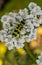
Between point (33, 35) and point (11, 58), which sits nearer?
point (33, 35)

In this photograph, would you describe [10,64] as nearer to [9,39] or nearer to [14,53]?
[14,53]

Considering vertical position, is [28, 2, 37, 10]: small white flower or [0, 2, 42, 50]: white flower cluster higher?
[28, 2, 37, 10]: small white flower

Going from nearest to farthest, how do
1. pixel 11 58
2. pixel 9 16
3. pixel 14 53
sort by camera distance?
pixel 9 16 < pixel 14 53 < pixel 11 58

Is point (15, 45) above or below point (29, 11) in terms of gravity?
below

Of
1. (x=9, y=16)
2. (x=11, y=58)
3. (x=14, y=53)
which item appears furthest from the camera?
(x=11, y=58)

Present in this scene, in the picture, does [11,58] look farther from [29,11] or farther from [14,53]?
[29,11]

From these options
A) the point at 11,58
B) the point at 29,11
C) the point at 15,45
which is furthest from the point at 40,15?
the point at 11,58

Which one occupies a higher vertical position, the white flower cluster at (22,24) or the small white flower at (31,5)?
the small white flower at (31,5)
